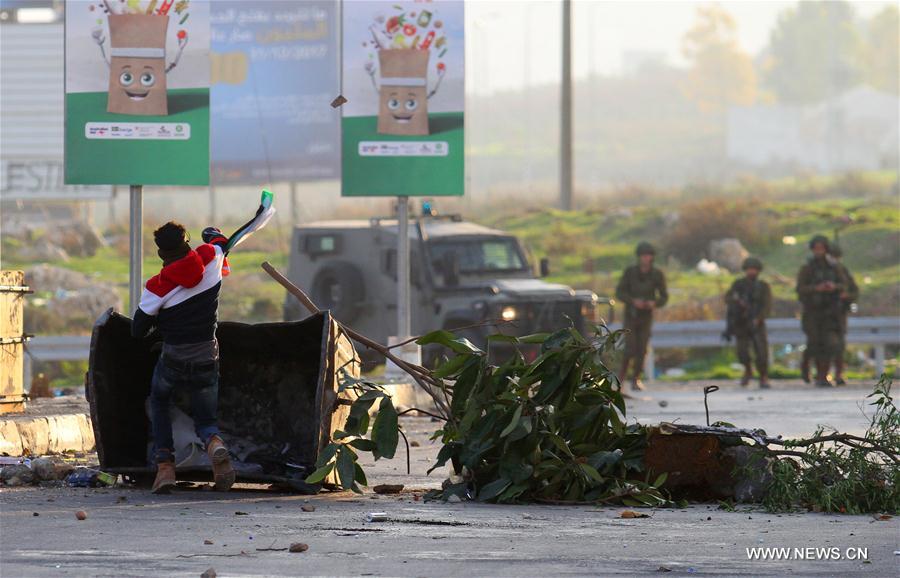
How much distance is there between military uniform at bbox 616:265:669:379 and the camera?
21.0 m

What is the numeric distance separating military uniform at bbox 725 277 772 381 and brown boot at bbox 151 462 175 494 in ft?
44.4

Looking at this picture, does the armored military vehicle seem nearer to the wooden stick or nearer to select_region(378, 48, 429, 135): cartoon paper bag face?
select_region(378, 48, 429, 135): cartoon paper bag face

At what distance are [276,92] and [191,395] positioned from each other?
1143 inches

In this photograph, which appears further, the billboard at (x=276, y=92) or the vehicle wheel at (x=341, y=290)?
the billboard at (x=276, y=92)

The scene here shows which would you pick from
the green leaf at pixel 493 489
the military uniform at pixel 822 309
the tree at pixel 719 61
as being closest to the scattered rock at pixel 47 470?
the green leaf at pixel 493 489

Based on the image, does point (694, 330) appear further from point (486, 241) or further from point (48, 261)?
point (48, 261)

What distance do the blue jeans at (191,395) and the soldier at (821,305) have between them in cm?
1362

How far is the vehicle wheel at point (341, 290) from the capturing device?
21516mm

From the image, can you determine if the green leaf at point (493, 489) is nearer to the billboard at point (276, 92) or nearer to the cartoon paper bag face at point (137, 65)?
the cartoon paper bag face at point (137, 65)

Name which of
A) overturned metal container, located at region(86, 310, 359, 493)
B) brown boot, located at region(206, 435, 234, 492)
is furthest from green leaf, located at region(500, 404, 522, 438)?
brown boot, located at region(206, 435, 234, 492)

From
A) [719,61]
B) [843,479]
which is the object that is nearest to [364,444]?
[843,479]

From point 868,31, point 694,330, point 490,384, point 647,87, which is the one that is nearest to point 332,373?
point 490,384

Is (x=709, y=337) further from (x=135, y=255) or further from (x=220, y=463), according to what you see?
(x=220, y=463)
